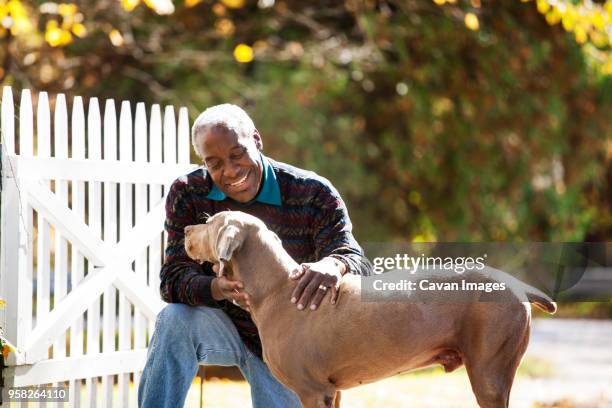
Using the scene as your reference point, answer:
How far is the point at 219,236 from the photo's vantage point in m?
4.22

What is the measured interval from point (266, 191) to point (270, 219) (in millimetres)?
149

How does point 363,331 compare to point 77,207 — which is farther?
point 77,207

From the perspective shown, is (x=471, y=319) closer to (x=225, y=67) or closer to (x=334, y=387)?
(x=334, y=387)

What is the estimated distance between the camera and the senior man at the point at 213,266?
4543 mm

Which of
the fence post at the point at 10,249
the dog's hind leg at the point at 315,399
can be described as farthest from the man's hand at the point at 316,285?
the fence post at the point at 10,249

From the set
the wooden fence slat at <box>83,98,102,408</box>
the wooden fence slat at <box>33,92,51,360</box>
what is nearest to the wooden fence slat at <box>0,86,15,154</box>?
the wooden fence slat at <box>33,92,51,360</box>

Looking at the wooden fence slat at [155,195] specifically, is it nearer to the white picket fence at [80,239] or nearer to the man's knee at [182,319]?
the white picket fence at [80,239]

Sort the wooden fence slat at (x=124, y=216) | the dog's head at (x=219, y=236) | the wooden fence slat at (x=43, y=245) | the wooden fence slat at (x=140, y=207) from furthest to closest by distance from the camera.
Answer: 1. the wooden fence slat at (x=140, y=207)
2. the wooden fence slat at (x=124, y=216)
3. the wooden fence slat at (x=43, y=245)
4. the dog's head at (x=219, y=236)

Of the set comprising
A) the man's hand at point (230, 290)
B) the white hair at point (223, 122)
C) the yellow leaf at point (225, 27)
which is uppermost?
the yellow leaf at point (225, 27)

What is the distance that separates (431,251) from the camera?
192 inches

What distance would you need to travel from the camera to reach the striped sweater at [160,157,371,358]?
4727 millimetres

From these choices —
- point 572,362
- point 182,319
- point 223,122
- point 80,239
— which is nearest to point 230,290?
point 182,319

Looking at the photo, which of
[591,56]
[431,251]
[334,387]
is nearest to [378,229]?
[591,56]

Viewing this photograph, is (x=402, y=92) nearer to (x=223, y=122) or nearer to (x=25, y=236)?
(x=25, y=236)
